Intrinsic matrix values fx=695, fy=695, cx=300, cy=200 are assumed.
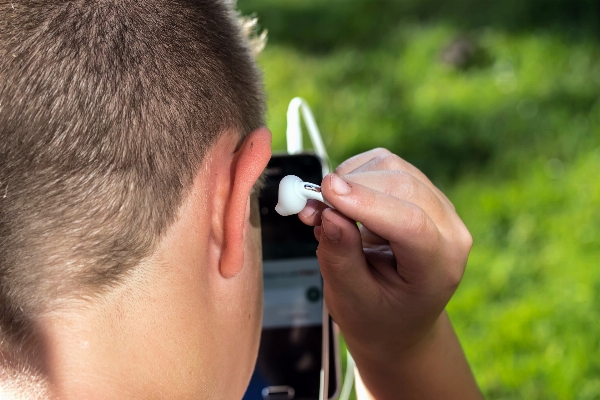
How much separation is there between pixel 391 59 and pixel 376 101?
1.10 feet

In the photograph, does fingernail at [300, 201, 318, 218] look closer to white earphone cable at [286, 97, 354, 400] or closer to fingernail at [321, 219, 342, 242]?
fingernail at [321, 219, 342, 242]

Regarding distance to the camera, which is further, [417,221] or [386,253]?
[386,253]

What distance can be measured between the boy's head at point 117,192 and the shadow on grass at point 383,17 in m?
2.55

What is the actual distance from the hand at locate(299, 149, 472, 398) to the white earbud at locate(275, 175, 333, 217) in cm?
2

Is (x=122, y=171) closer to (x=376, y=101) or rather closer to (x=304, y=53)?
(x=376, y=101)

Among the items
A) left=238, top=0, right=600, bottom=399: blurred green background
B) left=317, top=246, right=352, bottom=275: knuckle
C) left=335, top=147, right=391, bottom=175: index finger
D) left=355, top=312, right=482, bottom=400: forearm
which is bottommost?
left=238, top=0, right=600, bottom=399: blurred green background

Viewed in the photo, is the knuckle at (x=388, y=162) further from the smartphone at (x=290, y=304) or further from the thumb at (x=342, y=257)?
the smartphone at (x=290, y=304)

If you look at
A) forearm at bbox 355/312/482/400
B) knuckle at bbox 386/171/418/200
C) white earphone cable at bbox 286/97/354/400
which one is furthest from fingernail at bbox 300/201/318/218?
white earphone cable at bbox 286/97/354/400

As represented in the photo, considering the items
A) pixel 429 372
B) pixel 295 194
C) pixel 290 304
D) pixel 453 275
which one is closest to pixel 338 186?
pixel 295 194

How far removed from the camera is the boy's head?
2.37 ft

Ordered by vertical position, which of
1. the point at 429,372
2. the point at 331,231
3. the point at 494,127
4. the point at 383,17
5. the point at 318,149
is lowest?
the point at 494,127

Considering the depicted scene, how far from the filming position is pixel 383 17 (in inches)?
135

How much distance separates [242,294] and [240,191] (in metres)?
0.16

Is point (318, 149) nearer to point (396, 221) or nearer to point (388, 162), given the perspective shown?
point (388, 162)
